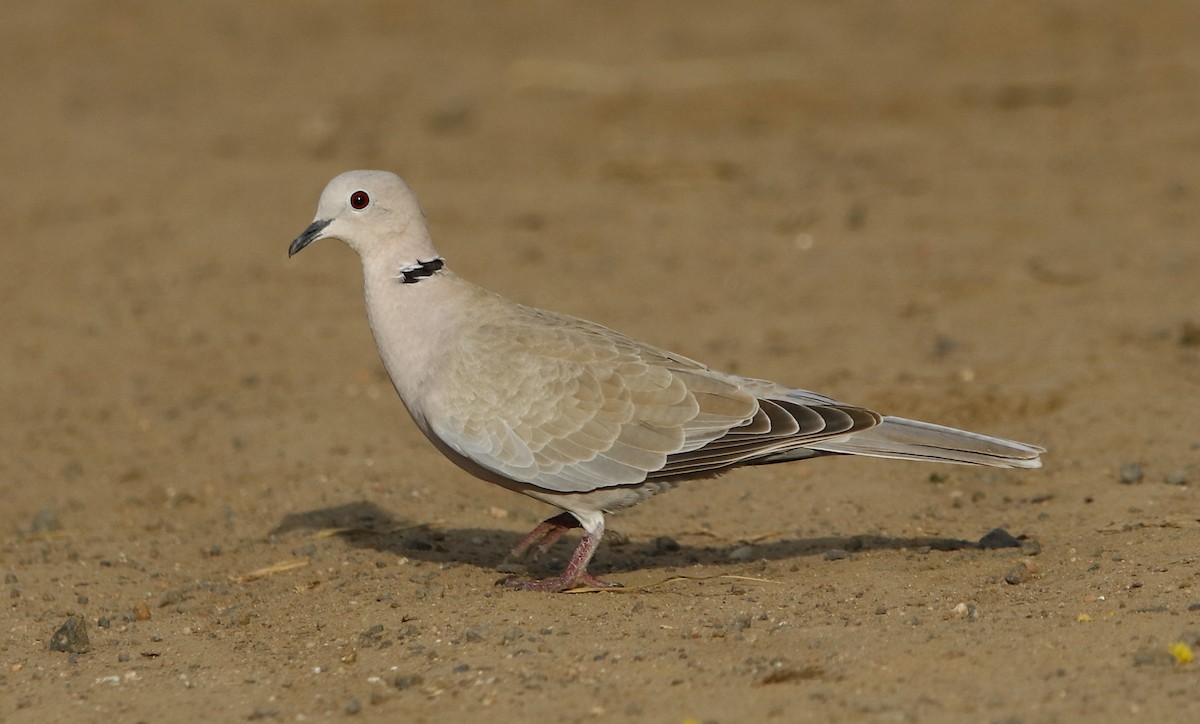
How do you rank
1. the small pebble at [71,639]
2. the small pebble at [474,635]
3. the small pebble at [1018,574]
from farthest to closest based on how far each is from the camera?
the small pebble at [1018,574] → the small pebble at [71,639] → the small pebble at [474,635]

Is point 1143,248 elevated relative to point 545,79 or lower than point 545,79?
lower

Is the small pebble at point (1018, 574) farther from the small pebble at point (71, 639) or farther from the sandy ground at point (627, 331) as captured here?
the small pebble at point (71, 639)

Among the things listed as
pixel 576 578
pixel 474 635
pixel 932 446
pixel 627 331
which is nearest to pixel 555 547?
pixel 576 578

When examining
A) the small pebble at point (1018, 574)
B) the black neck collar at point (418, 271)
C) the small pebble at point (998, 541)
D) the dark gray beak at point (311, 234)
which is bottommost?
the small pebble at point (1018, 574)

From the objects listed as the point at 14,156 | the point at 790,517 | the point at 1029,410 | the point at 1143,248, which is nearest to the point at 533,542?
the point at 790,517

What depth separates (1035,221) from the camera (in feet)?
34.9

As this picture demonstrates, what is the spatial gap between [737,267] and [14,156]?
6.71m

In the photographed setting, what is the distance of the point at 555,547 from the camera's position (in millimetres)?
6379

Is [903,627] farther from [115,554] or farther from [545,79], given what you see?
[545,79]

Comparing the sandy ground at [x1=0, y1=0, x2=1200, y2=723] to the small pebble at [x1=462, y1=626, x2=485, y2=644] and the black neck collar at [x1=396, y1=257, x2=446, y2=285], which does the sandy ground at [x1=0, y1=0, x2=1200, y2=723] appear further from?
the black neck collar at [x1=396, y1=257, x2=446, y2=285]

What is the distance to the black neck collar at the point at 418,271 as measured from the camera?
18.7ft

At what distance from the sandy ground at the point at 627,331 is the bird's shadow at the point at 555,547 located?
0.03 metres

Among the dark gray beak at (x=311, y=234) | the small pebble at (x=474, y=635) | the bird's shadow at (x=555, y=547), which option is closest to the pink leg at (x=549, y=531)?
the bird's shadow at (x=555, y=547)

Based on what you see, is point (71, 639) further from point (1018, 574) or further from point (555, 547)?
point (1018, 574)
